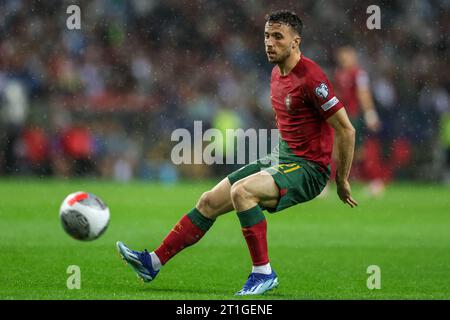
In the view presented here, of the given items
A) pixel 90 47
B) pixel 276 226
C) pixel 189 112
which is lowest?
pixel 276 226

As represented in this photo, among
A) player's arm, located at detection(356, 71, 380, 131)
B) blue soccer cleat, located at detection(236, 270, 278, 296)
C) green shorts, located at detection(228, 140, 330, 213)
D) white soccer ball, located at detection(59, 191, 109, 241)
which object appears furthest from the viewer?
player's arm, located at detection(356, 71, 380, 131)

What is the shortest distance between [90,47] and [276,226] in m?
11.6

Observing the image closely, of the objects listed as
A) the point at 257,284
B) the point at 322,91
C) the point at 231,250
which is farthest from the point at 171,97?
the point at 257,284

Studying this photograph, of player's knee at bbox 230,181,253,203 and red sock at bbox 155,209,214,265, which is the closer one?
player's knee at bbox 230,181,253,203

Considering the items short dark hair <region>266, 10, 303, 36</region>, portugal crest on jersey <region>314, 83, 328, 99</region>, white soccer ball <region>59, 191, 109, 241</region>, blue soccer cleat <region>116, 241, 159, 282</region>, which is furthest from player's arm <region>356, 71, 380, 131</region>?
blue soccer cleat <region>116, 241, 159, 282</region>

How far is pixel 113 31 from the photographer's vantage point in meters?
22.9

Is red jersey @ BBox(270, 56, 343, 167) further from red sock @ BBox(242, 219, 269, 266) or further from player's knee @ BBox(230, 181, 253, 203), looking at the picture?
red sock @ BBox(242, 219, 269, 266)

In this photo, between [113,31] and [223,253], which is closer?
[223,253]

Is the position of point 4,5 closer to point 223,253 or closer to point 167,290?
point 223,253

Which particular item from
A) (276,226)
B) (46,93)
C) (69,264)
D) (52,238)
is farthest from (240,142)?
(69,264)

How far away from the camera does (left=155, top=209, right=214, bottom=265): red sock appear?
23.2 feet

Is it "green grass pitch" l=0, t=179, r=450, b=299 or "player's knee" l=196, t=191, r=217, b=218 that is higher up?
"player's knee" l=196, t=191, r=217, b=218

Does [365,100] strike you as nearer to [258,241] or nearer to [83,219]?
[83,219]

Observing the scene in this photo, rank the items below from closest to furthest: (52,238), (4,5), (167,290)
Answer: (167,290) → (52,238) → (4,5)
